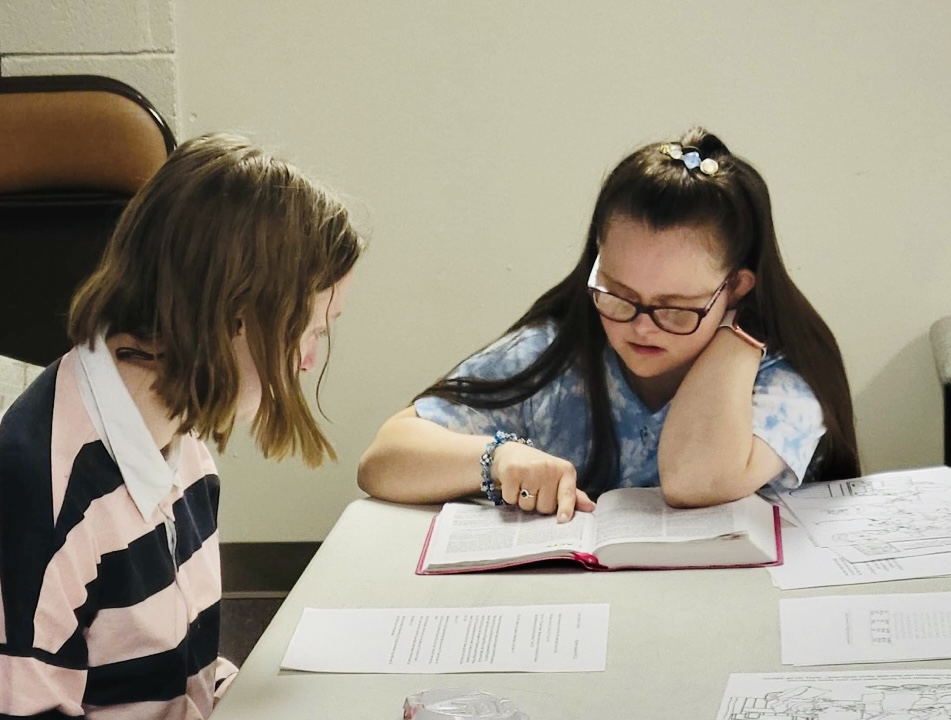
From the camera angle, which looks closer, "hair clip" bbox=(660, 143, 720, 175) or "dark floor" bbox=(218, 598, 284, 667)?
"hair clip" bbox=(660, 143, 720, 175)

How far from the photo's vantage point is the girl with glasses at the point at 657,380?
53.6 inches

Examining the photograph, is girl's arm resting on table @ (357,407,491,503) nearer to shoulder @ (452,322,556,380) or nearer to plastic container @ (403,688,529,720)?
shoulder @ (452,322,556,380)

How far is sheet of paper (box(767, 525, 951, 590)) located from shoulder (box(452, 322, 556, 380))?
48cm

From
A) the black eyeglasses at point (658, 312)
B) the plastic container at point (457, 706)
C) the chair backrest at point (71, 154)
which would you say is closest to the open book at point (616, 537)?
the black eyeglasses at point (658, 312)

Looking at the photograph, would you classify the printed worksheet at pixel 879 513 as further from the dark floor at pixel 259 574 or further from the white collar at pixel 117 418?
the dark floor at pixel 259 574

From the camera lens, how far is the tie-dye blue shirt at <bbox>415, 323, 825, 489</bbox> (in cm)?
143

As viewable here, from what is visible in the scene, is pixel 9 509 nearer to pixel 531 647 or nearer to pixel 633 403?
pixel 531 647

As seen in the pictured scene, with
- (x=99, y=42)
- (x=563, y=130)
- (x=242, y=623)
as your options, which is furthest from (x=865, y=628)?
(x=99, y=42)

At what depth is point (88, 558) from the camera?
101 centimetres

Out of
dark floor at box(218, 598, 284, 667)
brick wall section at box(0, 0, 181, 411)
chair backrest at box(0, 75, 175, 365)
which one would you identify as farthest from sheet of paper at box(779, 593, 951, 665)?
brick wall section at box(0, 0, 181, 411)

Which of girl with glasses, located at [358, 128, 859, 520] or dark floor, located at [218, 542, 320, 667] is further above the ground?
girl with glasses, located at [358, 128, 859, 520]

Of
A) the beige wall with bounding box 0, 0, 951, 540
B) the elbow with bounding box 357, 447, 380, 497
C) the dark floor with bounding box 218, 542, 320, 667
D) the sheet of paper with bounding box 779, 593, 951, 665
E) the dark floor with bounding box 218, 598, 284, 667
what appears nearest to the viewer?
the sheet of paper with bounding box 779, 593, 951, 665

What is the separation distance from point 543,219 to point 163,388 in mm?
1429

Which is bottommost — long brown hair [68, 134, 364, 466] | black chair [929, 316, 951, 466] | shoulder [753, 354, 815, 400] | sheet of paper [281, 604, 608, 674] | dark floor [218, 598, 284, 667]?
dark floor [218, 598, 284, 667]
